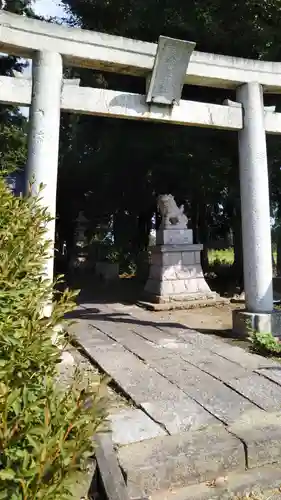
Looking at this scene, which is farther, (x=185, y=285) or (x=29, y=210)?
(x=185, y=285)

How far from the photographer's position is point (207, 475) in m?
2.32

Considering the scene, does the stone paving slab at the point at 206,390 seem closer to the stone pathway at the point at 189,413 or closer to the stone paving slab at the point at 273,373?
the stone pathway at the point at 189,413

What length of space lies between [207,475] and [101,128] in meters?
10.0

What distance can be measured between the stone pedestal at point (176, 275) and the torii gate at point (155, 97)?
10.4 feet

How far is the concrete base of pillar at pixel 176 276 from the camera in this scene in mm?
8414

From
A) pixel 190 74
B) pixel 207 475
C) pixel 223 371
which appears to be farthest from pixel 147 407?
pixel 190 74

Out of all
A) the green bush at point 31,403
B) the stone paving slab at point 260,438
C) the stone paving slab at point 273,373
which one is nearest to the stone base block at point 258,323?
the stone paving slab at point 273,373

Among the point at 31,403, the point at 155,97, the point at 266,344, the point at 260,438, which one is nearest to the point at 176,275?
the point at 266,344

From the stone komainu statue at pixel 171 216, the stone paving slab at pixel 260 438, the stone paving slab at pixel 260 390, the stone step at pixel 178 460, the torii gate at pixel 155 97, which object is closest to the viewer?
the stone step at pixel 178 460

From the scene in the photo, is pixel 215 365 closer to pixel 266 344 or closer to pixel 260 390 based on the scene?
pixel 260 390

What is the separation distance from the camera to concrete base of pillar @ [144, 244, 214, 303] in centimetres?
841

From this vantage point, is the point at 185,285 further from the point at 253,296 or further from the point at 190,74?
the point at 190,74

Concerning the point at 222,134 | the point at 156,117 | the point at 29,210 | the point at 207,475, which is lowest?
the point at 207,475

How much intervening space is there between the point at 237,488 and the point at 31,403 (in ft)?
5.38
